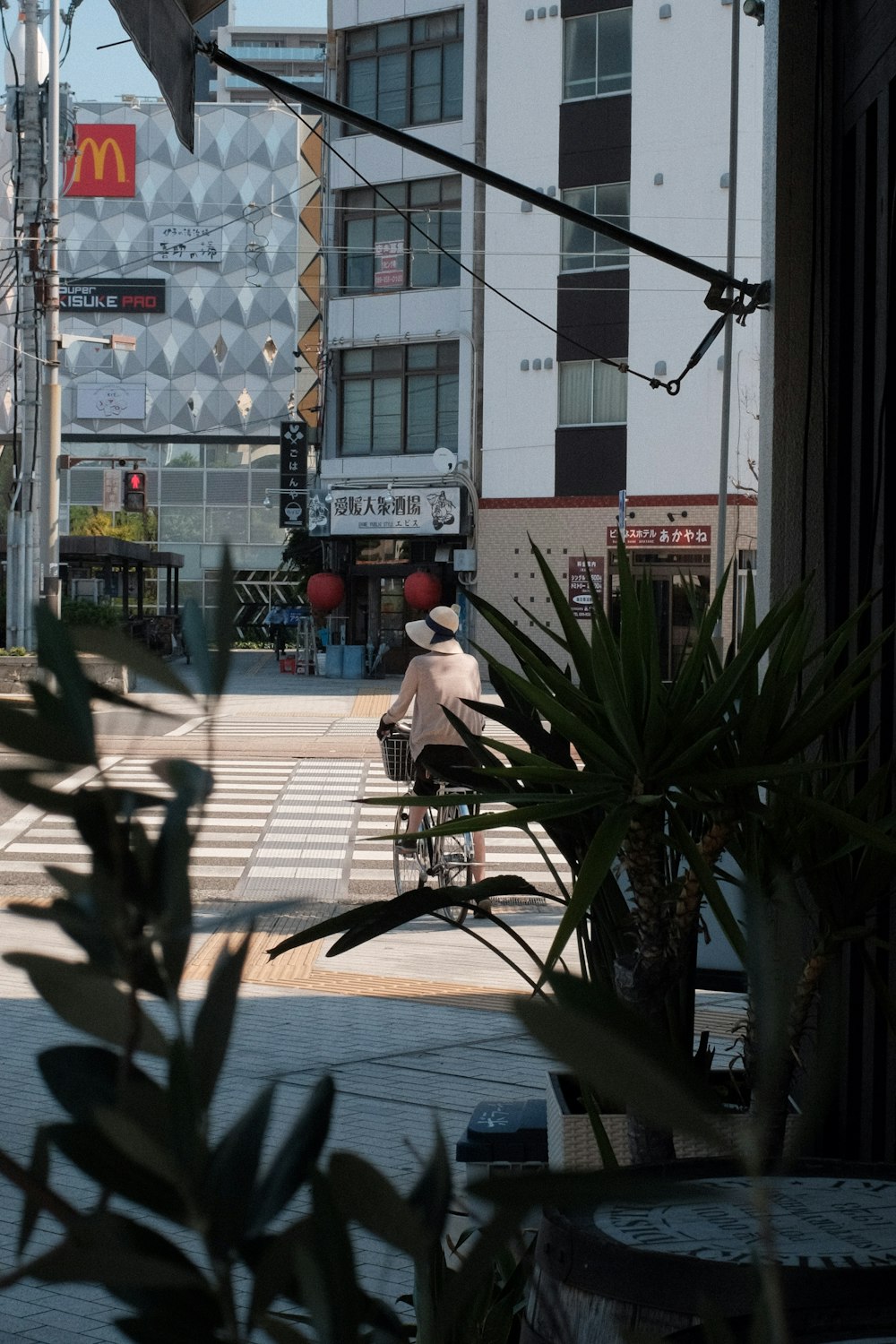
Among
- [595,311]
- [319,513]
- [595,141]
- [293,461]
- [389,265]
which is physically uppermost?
[595,141]

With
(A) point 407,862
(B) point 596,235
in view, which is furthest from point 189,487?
(A) point 407,862

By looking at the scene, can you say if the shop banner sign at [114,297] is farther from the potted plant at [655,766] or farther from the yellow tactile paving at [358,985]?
the potted plant at [655,766]

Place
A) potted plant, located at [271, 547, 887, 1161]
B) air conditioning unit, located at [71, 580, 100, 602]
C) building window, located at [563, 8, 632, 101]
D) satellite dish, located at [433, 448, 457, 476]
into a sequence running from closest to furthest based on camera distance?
potted plant, located at [271, 547, 887, 1161] → building window, located at [563, 8, 632, 101] → satellite dish, located at [433, 448, 457, 476] → air conditioning unit, located at [71, 580, 100, 602]

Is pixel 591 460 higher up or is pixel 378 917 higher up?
pixel 591 460

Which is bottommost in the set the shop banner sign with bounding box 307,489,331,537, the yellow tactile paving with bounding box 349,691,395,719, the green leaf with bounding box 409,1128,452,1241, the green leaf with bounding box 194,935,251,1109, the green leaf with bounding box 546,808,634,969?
the yellow tactile paving with bounding box 349,691,395,719

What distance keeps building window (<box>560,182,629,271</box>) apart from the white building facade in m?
0.05

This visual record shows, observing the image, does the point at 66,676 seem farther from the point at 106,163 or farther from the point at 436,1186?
the point at 106,163

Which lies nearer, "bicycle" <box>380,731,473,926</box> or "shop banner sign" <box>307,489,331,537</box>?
"bicycle" <box>380,731,473,926</box>

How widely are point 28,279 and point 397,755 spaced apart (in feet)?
55.3

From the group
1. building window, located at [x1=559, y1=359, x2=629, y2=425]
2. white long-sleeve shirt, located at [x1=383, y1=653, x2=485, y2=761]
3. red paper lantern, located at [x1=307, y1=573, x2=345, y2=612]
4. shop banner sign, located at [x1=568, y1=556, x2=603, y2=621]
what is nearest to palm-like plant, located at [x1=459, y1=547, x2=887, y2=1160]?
white long-sleeve shirt, located at [x1=383, y1=653, x2=485, y2=761]

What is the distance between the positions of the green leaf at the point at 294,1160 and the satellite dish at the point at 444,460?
32377mm

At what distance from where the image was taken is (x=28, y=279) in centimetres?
2359

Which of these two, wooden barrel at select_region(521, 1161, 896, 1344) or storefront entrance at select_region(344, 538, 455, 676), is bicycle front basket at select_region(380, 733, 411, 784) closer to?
wooden barrel at select_region(521, 1161, 896, 1344)

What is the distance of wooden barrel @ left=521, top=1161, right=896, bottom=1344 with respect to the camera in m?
1.53
